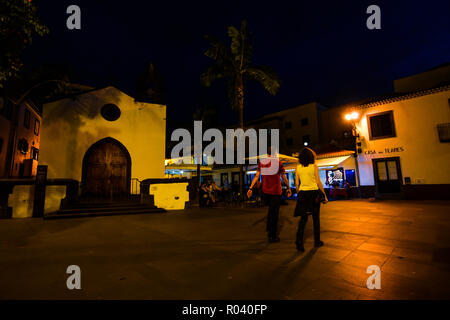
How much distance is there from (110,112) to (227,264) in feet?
44.1

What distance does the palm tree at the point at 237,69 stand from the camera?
43.5 ft

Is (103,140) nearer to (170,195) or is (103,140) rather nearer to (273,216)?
(170,195)

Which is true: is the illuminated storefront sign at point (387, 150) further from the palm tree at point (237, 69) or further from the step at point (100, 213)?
the step at point (100, 213)

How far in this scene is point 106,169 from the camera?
42.4 feet

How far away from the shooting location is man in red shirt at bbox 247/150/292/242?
4.71 meters

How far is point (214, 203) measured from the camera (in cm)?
1205

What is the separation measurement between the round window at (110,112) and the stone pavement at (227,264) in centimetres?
926

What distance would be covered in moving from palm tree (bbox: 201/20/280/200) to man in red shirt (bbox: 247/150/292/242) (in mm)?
7843

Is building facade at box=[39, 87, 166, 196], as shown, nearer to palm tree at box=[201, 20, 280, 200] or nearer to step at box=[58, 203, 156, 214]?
step at box=[58, 203, 156, 214]

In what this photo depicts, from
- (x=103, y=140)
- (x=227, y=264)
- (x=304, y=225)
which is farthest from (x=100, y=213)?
(x=304, y=225)

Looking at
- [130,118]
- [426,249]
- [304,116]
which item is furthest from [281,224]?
[304,116]
